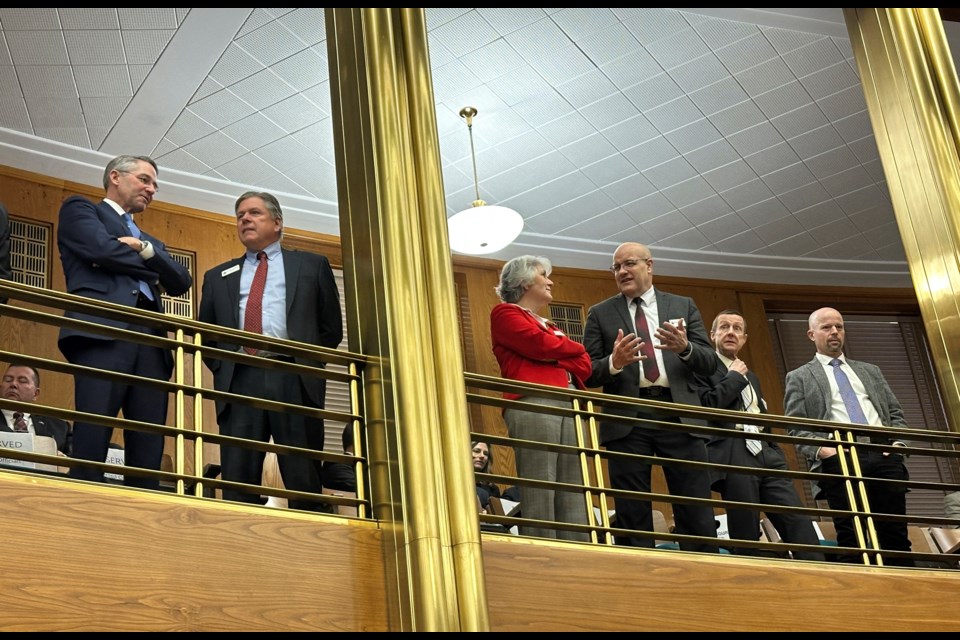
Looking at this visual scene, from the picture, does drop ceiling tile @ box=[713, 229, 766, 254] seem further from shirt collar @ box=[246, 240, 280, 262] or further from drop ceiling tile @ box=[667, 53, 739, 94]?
shirt collar @ box=[246, 240, 280, 262]

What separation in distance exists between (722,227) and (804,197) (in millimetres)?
705

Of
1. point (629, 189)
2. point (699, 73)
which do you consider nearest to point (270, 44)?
point (699, 73)

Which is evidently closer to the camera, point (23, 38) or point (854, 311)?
point (23, 38)

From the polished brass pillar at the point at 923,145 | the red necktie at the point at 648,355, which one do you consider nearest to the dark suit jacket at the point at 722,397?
the red necktie at the point at 648,355

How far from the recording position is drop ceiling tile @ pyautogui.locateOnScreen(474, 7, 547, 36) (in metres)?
6.80

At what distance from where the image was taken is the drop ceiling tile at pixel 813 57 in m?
7.60

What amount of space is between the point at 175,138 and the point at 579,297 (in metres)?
3.70

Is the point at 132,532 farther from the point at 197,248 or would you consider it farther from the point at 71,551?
the point at 197,248

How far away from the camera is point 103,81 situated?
7027 millimetres

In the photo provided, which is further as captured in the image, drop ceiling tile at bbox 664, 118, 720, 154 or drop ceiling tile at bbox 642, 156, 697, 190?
drop ceiling tile at bbox 642, 156, 697, 190

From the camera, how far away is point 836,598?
179 inches

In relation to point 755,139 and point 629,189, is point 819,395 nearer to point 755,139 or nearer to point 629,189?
point 755,139

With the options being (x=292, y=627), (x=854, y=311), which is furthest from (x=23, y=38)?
(x=854, y=311)

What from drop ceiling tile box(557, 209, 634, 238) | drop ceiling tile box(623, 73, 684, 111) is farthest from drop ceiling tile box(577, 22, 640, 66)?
drop ceiling tile box(557, 209, 634, 238)
